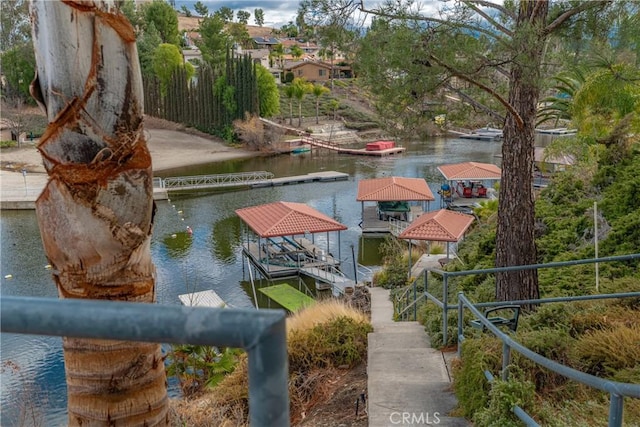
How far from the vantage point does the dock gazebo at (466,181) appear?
25.2m

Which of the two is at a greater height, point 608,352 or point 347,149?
point 608,352

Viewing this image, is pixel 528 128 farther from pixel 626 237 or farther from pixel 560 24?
pixel 626 237

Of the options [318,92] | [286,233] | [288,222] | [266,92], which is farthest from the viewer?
[318,92]

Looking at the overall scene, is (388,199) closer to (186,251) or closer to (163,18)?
(186,251)

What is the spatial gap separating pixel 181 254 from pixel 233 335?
64.3 ft

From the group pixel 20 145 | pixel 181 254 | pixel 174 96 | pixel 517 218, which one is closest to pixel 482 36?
pixel 517 218

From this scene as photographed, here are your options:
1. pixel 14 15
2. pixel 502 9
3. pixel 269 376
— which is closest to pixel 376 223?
pixel 502 9

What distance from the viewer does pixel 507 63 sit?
6.34 m

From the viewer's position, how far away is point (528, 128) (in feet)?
23.0

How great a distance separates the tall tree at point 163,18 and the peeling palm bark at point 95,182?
218 feet

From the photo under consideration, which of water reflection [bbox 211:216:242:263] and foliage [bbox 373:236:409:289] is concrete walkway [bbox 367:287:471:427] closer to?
foliage [bbox 373:236:409:289]

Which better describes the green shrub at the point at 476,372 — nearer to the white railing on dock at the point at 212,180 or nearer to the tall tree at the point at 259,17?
the white railing on dock at the point at 212,180

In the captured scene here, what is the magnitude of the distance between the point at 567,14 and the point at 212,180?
90.6 feet

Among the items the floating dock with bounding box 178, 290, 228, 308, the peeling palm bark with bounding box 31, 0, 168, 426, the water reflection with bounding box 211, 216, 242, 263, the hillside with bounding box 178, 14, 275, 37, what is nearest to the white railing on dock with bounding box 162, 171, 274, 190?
the water reflection with bounding box 211, 216, 242, 263
